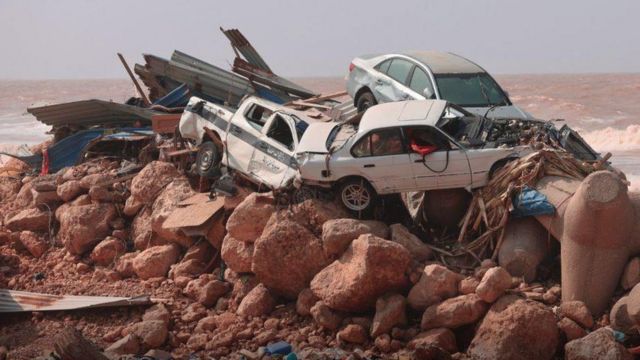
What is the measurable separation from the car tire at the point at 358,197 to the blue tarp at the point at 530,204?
1.98 meters

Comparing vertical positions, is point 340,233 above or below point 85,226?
above

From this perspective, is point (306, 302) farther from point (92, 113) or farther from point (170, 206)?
point (92, 113)

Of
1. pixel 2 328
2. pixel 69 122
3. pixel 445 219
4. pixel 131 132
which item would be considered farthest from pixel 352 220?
pixel 69 122

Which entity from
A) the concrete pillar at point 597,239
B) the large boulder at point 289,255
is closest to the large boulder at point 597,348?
the concrete pillar at point 597,239

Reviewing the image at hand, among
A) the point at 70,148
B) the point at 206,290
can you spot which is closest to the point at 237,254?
the point at 206,290

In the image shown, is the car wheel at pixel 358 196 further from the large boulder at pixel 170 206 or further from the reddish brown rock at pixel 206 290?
the large boulder at pixel 170 206

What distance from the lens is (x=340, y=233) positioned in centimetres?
988

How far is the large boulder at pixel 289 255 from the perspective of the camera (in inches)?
400

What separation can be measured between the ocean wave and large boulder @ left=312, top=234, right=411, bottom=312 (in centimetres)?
2087

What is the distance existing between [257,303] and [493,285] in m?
3.14

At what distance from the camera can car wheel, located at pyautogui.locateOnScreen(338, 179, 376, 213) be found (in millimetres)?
10953

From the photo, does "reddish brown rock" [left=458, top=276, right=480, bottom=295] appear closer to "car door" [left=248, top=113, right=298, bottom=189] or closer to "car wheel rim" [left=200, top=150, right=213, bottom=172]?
"car door" [left=248, top=113, right=298, bottom=189]

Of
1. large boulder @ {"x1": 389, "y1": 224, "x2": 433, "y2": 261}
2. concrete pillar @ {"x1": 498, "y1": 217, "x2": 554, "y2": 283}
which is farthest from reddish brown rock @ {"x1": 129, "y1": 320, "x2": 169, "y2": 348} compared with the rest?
concrete pillar @ {"x1": 498, "y1": 217, "x2": 554, "y2": 283}

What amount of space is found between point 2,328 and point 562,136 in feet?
27.8
